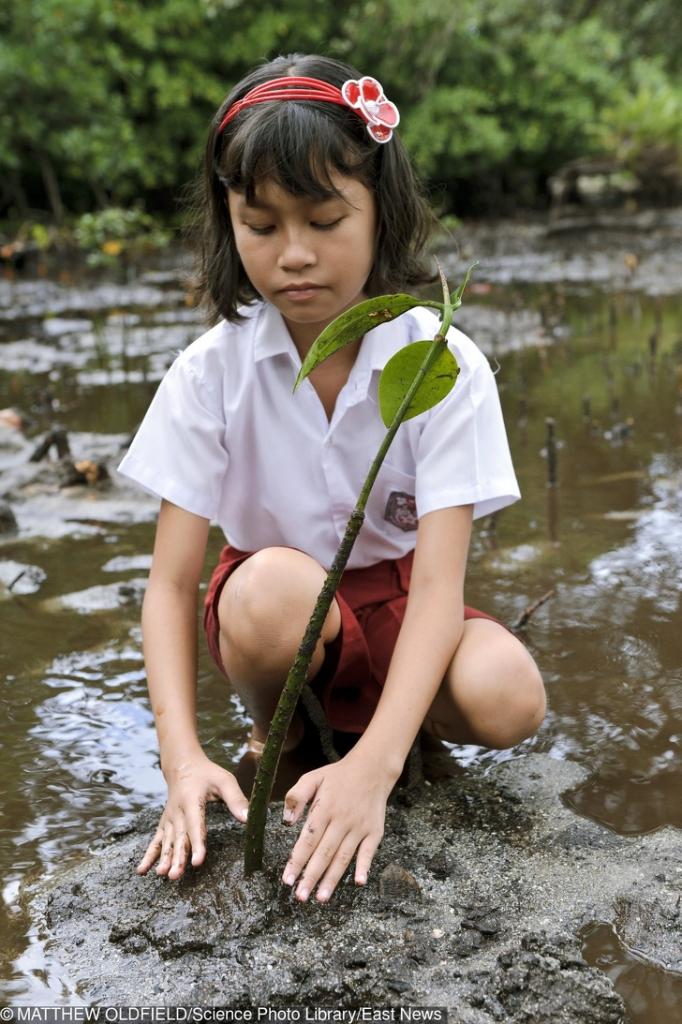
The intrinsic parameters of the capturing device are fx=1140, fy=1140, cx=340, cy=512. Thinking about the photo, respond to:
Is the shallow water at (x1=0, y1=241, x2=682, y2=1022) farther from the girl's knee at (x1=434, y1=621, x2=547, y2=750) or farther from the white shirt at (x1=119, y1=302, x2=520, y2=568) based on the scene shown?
the white shirt at (x1=119, y1=302, x2=520, y2=568)

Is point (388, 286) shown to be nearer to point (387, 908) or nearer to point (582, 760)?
point (582, 760)

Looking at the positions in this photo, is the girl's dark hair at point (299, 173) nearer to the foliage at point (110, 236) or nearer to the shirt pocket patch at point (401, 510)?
the shirt pocket patch at point (401, 510)

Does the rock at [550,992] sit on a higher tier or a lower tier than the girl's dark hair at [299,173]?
lower

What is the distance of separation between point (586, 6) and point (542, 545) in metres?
18.3

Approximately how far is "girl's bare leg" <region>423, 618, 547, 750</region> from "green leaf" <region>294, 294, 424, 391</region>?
760 millimetres

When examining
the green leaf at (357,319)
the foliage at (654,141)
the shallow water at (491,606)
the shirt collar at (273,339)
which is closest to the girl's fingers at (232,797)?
the shallow water at (491,606)

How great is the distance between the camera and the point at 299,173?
6.02ft

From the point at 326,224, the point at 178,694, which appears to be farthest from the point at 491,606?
the point at 326,224

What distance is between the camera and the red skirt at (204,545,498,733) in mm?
2057

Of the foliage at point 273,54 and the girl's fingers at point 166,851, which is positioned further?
the foliage at point 273,54

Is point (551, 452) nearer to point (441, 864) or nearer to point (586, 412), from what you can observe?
point (586, 412)

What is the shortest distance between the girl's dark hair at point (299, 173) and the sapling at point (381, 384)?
56 cm

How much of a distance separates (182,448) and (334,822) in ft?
2.57

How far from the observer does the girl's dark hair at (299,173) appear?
1.84 metres
